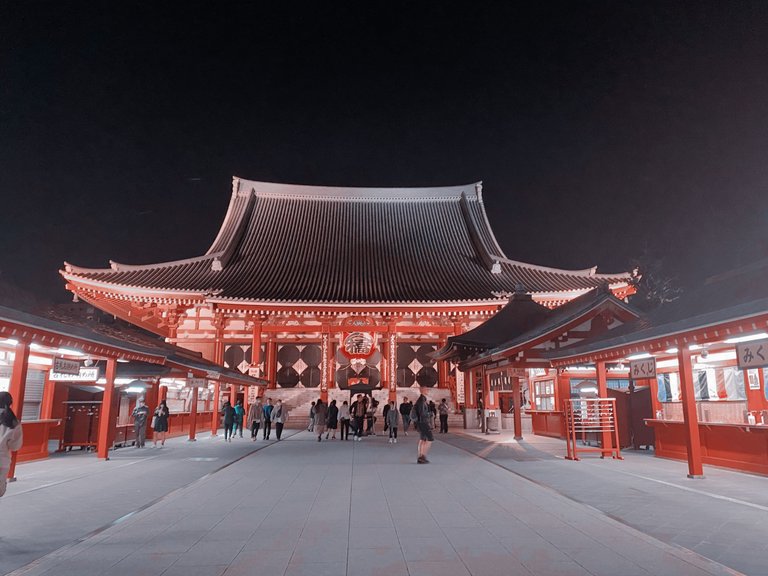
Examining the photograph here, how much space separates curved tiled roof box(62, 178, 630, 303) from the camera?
→ 24672mm

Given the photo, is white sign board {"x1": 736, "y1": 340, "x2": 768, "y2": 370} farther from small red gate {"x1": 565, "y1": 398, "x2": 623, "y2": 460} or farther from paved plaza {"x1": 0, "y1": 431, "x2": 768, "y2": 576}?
small red gate {"x1": 565, "y1": 398, "x2": 623, "y2": 460}

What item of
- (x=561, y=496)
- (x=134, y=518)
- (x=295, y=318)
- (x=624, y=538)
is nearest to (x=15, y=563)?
(x=134, y=518)

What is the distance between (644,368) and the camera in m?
12.0

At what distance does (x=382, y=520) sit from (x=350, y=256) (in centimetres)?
2465

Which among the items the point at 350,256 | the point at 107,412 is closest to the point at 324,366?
the point at 350,256

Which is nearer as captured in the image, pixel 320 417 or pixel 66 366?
pixel 66 366

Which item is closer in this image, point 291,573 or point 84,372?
point 291,573

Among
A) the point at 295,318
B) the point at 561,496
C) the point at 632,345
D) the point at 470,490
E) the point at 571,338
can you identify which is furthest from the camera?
the point at 295,318

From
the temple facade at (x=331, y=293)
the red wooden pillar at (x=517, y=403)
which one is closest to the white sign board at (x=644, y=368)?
the red wooden pillar at (x=517, y=403)

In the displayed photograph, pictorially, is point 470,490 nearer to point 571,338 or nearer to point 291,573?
point 291,573

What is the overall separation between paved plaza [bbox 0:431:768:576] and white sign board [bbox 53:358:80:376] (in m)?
2.59

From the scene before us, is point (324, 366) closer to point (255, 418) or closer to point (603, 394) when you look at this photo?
point (255, 418)

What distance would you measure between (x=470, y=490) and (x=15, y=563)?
5946 millimetres

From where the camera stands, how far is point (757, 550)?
4902mm
